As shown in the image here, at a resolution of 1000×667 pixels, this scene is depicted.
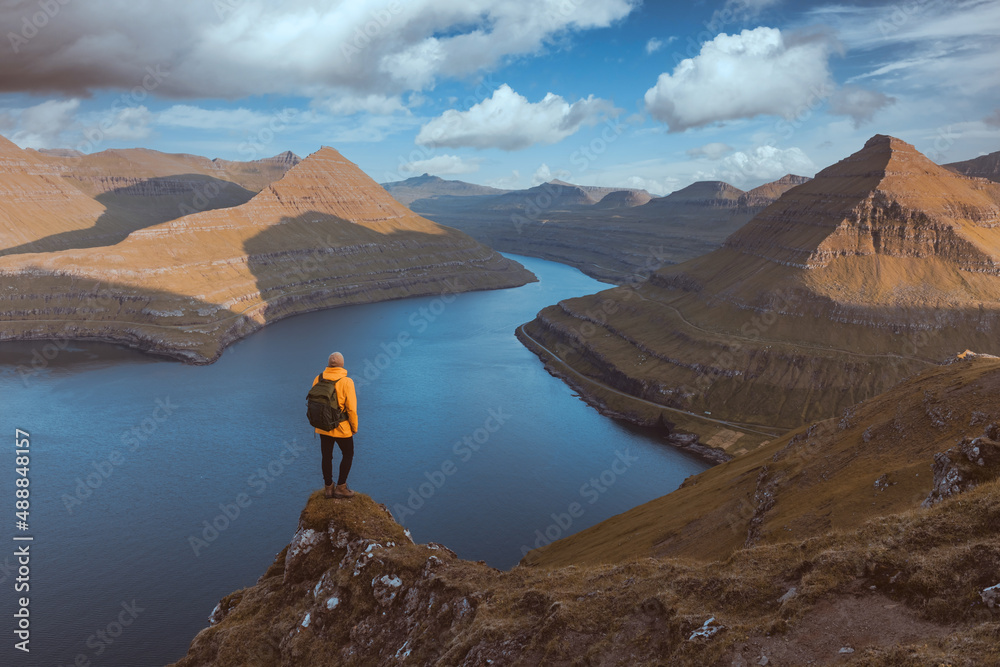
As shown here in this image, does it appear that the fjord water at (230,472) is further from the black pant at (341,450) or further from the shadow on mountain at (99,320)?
the black pant at (341,450)

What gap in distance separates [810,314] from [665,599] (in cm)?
13910

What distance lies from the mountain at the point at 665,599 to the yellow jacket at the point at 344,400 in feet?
15.7

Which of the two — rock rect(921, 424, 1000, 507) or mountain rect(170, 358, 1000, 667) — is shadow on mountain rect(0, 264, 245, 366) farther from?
rock rect(921, 424, 1000, 507)

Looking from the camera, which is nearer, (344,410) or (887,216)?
(344,410)

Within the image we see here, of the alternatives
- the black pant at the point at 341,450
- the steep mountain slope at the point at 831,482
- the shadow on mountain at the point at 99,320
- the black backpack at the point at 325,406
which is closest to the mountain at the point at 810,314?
the steep mountain slope at the point at 831,482

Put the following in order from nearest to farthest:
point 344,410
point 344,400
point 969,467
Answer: point 344,400 → point 344,410 → point 969,467

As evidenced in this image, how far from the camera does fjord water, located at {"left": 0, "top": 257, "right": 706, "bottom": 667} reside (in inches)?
2537

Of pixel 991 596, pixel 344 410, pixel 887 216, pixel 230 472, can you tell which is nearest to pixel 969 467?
pixel 991 596

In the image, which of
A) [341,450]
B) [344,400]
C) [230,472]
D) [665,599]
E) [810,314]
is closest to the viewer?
[665,599]

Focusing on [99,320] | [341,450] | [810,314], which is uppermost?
[341,450]

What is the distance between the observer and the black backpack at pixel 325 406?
22.3 metres

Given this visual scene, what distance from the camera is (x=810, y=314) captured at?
141 metres

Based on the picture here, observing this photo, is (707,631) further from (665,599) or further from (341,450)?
(341,450)

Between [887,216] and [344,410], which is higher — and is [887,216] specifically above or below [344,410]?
above
